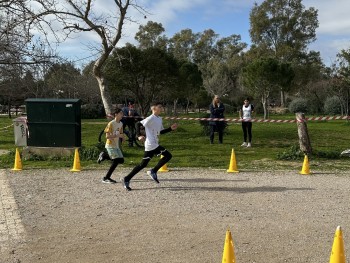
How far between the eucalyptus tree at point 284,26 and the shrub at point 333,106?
59.9 ft

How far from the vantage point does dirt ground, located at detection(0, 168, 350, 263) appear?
4.96 m

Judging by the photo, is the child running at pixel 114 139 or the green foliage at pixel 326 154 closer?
the child running at pixel 114 139

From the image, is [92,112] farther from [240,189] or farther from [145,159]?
[240,189]

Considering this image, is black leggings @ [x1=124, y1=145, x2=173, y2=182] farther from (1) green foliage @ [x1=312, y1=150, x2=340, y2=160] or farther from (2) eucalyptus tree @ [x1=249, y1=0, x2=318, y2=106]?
(2) eucalyptus tree @ [x1=249, y1=0, x2=318, y2=106]

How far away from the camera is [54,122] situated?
503 inches

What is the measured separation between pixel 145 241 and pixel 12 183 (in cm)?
497

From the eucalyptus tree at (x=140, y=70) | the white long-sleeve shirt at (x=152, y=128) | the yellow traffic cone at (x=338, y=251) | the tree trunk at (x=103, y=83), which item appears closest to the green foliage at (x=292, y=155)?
the white long-sleeve shirt at (x=152, y=128)

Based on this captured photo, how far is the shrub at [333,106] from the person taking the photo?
138 ft

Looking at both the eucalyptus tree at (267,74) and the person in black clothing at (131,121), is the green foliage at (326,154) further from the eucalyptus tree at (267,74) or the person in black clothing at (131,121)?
the eucalyptus tree at (267,74)

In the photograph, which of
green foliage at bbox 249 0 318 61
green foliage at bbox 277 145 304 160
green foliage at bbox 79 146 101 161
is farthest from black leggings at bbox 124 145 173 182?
green foliage at bbox 249 0 318 61

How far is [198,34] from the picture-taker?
77.8 m

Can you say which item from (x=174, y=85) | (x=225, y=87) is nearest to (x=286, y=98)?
Answer: (x=225, y=87)

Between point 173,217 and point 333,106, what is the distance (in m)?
39.4

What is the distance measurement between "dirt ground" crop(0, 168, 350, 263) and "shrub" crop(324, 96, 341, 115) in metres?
34.6
